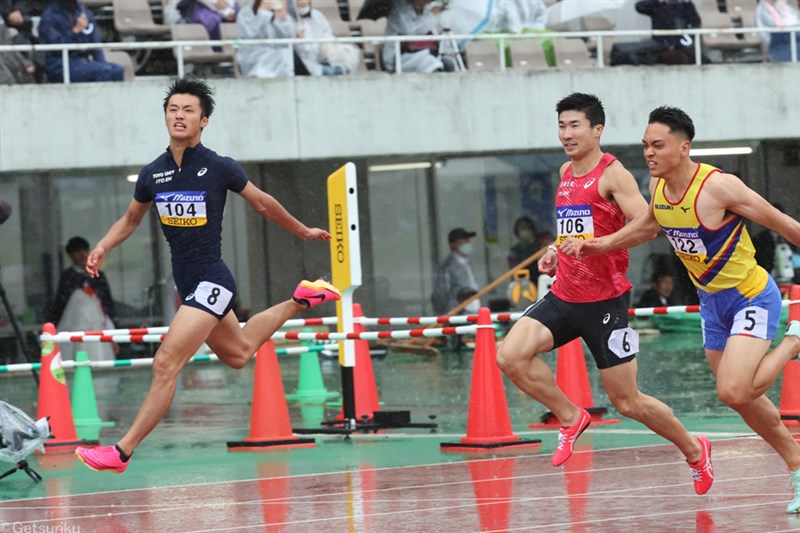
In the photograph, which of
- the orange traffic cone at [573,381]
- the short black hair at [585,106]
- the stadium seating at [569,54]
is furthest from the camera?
the stadium seating at [569,54]

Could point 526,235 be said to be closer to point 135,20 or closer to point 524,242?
point 524,242

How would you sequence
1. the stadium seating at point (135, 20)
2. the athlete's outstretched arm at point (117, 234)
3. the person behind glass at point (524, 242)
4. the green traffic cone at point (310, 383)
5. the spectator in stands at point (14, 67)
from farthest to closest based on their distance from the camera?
the person behind glass at point (524, 242) < the stadium seating at point (135, 20) < the spectator in stands at point (14, 67) < the green traffic cone at point (310, 383) < the athlete's outstretched arm at point (117, 234)

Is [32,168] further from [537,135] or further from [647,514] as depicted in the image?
[647,514]

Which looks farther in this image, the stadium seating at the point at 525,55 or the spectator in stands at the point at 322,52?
the stadium seating at the point at 525,55

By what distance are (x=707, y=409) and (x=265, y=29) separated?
983cm

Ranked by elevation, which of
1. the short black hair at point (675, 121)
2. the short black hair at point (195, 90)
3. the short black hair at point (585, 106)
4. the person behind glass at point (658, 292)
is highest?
the short black hair at point (195, 90)

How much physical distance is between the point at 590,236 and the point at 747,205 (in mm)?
1164

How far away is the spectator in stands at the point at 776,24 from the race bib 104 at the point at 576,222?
15701mm

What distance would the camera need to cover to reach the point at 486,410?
1173 centimetres

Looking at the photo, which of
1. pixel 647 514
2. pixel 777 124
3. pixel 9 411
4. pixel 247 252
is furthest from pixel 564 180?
pixel 247 252

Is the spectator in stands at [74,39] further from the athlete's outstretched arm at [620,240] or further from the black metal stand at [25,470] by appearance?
the athlete's outstretched arm at [620,240]

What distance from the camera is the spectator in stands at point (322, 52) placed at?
21.8 meters

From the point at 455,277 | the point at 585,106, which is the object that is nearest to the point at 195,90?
the point at 585,106

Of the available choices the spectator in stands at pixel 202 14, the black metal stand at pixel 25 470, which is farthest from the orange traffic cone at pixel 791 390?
the spectator in stands at pixel 202 14
